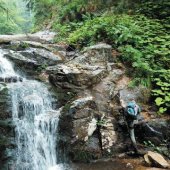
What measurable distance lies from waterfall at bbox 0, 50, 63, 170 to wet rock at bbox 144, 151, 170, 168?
2385 mm

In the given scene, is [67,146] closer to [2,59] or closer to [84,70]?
[84,70]

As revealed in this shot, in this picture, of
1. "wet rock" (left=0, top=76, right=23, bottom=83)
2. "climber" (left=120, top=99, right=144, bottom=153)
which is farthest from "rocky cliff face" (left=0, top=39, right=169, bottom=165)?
"wet rock" (left=0, top=76, right=23, bottom=83)

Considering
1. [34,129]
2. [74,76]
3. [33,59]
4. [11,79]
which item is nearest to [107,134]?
[34,129]

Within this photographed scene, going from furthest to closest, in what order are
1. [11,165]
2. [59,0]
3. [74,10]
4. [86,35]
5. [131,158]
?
[59,0]
[74,10]
[86,35]
[131,158]
[11,165]

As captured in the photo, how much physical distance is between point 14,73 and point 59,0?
11.6 metres

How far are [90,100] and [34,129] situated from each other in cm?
193

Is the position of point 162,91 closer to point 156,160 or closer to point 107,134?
point 107,134

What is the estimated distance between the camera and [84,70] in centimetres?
1134

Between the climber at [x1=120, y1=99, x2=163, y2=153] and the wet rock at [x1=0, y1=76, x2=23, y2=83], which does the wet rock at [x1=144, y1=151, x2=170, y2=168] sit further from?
the wet rock at [x1=0, y1=76, x2=23, y2=83]

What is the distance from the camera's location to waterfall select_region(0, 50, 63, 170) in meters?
9.00

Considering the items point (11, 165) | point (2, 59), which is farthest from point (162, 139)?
point (2, 59)

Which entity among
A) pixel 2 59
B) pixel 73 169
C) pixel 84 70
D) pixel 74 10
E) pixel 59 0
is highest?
pixel 59 0

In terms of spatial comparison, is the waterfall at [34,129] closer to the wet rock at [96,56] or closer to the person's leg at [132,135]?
the person's leg at [132,135]

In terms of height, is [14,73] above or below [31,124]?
above
